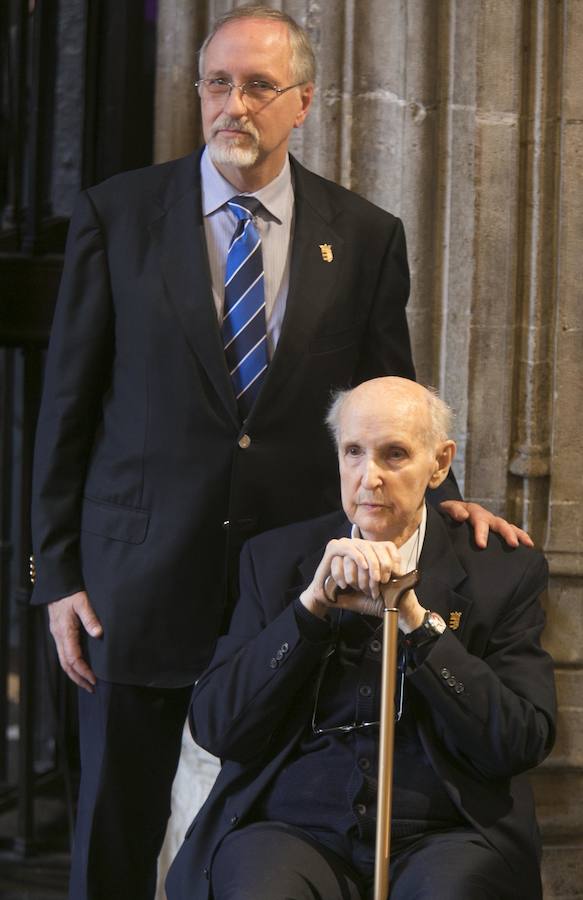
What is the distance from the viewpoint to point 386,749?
214 centimetres

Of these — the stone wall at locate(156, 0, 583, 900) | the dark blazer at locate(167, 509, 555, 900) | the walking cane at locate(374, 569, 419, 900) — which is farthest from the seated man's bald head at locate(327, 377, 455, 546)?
the stone wall at locate(156, 0, 583, 900)

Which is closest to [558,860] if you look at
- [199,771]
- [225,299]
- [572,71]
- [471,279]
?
[199,771]

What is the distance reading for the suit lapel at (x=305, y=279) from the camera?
8.80 ft

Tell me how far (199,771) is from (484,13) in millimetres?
1950

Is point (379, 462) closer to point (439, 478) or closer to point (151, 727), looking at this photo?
point (439, 478)

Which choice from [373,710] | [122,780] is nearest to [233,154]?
[373,710]

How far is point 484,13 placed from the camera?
10.8 feet

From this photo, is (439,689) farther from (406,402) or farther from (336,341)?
(336,341)

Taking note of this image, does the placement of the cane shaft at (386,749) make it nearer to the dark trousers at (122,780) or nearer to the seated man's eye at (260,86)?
the dark trousers at (122,780)

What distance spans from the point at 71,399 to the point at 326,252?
1.92 feet

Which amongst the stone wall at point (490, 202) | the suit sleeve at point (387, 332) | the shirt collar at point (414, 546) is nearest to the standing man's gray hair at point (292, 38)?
the suit sleeve at point (387, 332)

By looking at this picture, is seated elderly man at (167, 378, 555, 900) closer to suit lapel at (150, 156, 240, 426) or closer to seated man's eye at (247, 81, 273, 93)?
suit lapel at (150, 156, 240, 426)

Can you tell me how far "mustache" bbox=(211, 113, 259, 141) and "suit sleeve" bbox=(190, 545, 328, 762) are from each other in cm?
88

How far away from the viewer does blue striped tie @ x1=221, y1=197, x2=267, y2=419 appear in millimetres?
2693
